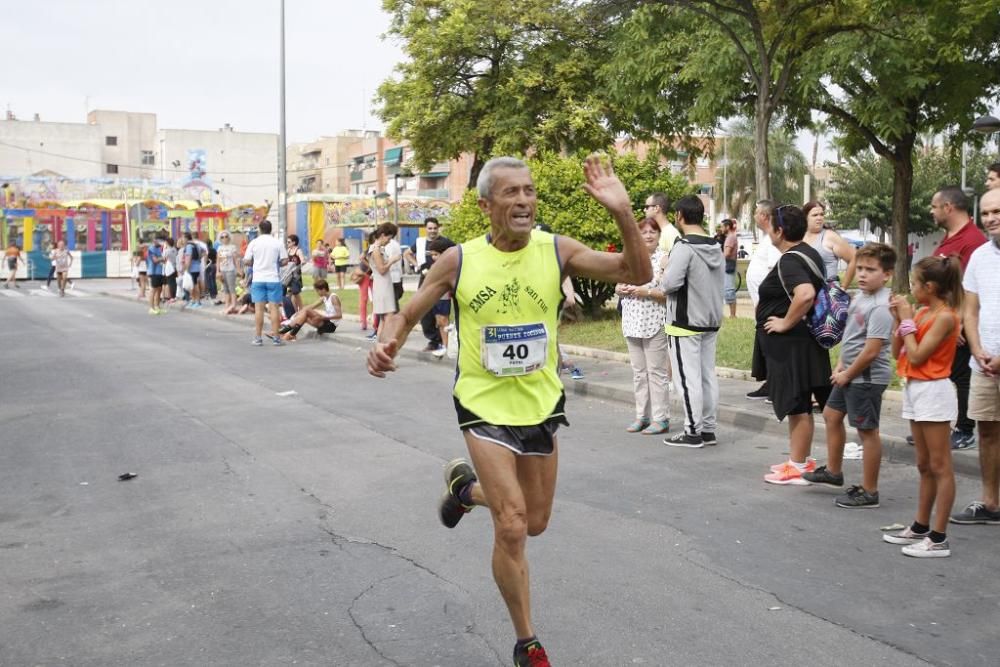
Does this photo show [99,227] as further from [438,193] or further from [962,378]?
[962,378]

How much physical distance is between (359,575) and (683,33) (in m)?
22.4

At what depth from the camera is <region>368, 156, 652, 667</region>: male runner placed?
3797mm

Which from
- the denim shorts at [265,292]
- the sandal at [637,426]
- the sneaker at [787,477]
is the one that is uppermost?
the denim shorts at [265,292]

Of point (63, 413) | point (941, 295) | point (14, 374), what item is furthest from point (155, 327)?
point (941, 295)

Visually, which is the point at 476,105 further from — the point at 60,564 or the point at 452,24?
the point at 60,564

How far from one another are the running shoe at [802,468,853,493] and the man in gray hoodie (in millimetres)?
1564

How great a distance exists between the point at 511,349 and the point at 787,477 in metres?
3.66

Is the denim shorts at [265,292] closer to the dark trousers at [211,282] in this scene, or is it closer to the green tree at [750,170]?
the dark trousers at [211,282]

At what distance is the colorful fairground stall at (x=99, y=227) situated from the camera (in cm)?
4797

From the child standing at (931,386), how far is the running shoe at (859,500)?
0.79 m

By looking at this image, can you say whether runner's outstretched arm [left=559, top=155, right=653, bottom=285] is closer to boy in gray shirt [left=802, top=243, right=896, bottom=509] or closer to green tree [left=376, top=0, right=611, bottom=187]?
boy in gray shirt [left=802, top=243, right=896, bottom=509]

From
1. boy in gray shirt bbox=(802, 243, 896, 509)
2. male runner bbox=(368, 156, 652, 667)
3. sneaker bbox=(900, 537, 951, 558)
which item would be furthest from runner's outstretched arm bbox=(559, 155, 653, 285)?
boy in gray shirt bbox=(802, 243, 896, 509)

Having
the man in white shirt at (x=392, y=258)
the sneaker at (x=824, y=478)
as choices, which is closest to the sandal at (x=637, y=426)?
the sneaker at (x=824, y=478)

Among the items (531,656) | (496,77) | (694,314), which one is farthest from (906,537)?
(496,77)
